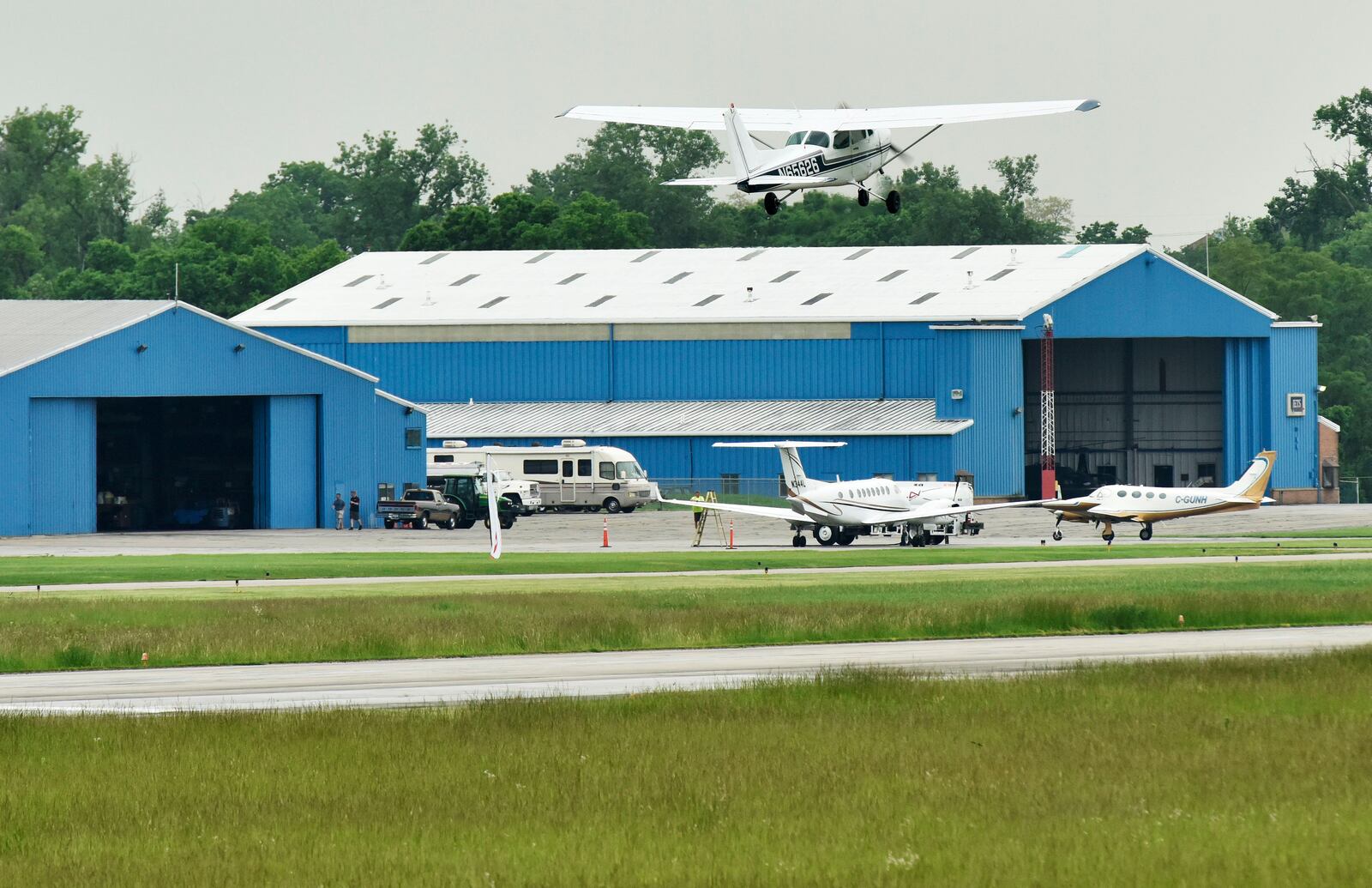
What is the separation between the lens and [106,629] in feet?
113

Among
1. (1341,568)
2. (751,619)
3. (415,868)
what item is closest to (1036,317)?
(1341,568)

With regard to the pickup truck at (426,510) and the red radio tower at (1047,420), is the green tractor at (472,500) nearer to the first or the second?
the pickup truck at (426,510)

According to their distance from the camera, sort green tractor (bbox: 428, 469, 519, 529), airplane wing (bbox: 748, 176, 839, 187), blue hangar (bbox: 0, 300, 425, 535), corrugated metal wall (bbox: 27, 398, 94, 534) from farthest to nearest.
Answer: green tractor (bbox: 428, 469, 519, 529) < blue hangar (bbox: 0, 300, 425, 535) < corrugated metal wall (bbox: 27, 398, 94, 534) < airplane wing (bbox: 748, 176, 839, 187)

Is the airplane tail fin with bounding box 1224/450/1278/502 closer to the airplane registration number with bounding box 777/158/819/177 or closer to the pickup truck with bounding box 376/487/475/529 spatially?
the pickup truck with bounding box 376/487/475/529

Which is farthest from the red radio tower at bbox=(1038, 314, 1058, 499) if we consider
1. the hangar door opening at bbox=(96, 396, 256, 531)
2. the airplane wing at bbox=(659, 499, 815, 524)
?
the hangar door opening at bbox=(96, 396, 256, 531)

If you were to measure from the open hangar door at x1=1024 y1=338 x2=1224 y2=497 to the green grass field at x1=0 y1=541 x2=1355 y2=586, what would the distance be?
3915 centimetres

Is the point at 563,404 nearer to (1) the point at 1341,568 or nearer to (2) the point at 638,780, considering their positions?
(1) the point at 1341,568

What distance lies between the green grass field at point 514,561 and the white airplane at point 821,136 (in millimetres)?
12547

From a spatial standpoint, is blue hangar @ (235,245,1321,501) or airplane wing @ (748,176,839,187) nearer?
airplane wing @ (748,176,839,187)

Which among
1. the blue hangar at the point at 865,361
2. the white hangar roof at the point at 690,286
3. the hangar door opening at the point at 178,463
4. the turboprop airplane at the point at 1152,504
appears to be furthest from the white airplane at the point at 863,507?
the white hangar roof at the point at 690,286

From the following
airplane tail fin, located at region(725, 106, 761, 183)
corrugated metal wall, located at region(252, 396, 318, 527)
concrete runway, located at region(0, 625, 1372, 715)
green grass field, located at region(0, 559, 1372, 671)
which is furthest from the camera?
corrugated metal wall, located at region(252, 396, 318, 527)

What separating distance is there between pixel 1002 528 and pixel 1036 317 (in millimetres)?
19769

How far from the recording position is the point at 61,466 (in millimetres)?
76250

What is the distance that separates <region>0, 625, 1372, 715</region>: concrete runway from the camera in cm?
2614
